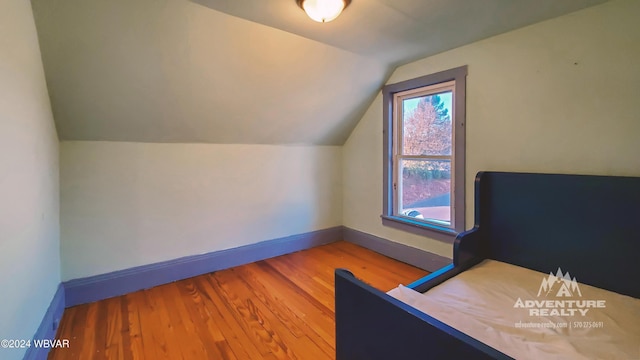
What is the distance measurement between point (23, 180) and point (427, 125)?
10.1 ft

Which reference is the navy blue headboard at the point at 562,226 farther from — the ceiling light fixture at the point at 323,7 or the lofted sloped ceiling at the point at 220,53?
the ceiling light fixture at the point at 323,7

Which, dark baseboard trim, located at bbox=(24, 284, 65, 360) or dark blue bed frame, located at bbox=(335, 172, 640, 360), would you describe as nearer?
dark blue bed frame, located at bbox=(335, 172, 640, 360)

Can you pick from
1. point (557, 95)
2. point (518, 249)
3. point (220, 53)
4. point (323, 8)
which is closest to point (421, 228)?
point (518, 249)

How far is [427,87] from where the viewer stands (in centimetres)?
282

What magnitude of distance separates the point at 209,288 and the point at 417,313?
2.16m

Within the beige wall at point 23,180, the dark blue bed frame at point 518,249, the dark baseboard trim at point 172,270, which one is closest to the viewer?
the dark blue bed frame at point 518,249

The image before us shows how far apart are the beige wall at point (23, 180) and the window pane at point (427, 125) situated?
2977 millimetres

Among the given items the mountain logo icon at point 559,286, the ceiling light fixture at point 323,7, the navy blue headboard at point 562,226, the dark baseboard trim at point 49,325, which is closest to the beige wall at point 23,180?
the dark baseboard trim at point 49,325

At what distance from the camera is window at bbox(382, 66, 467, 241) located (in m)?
2.58

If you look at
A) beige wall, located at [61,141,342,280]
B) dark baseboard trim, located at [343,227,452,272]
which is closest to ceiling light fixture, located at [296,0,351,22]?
beige wall, located at [61,141,342,280]

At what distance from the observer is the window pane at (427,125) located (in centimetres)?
273

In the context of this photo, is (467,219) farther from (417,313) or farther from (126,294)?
(126,294)

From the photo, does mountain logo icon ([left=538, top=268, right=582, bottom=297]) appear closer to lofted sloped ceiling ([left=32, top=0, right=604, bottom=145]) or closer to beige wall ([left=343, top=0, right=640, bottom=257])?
beige wall ([left=343, top=0, right=640, bottom=257])

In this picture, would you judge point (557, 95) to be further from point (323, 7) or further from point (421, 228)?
point (323, 7)
